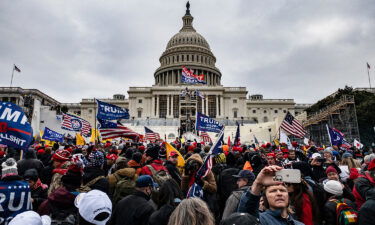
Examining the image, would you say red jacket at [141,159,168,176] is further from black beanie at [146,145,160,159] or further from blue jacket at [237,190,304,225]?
blue jacket at [237,190,304,225]

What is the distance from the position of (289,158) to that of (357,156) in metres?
4.52

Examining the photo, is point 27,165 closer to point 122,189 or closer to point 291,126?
point 122,189

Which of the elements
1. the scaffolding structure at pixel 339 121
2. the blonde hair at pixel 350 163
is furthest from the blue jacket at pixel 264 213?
the scaffolding structure at pixel 339 121

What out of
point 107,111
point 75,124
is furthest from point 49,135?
point 107,111

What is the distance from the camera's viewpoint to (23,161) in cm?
584

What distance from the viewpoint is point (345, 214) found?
10.2 feet

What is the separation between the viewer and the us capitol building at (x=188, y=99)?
2485 inches

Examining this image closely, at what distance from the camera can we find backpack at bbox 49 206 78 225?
2.83m

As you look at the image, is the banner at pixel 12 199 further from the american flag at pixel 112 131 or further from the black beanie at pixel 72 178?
the american flag at pixel 112 131

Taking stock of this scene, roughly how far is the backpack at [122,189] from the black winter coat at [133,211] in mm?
837

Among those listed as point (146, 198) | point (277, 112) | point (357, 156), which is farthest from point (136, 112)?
point (146, 198)

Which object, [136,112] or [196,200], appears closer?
[196,200]

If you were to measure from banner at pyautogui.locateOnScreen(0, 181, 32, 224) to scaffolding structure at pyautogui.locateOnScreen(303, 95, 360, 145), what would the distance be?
1319 inches

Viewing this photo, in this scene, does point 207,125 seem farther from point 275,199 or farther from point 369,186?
point 275,199
